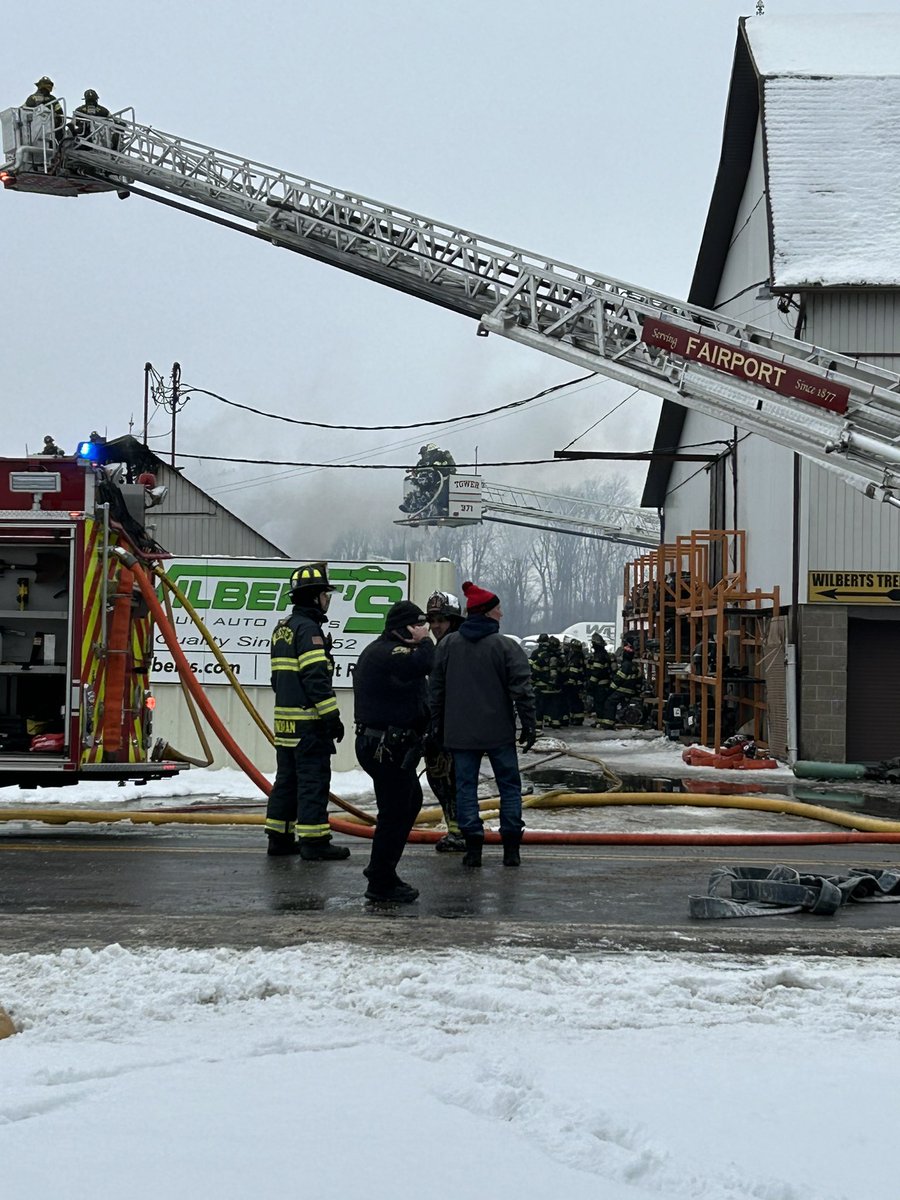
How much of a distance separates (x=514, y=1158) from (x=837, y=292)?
55.9ft

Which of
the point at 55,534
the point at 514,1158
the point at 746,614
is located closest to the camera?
the point at 514,1158

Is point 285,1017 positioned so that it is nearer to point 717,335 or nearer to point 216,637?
point 216,637

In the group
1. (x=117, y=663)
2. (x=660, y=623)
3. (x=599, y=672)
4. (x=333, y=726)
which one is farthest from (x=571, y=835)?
(x=599, y=672)

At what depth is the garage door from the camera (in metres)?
18.8

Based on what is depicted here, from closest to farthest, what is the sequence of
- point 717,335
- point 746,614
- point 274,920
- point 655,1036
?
point 655,1036 < point 274,920 < point 717,335 < point 746,614

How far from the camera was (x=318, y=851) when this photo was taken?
8875 mm

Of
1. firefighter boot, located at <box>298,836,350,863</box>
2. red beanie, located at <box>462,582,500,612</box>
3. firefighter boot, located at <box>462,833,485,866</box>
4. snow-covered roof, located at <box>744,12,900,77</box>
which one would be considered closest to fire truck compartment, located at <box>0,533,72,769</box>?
firefighter boot, located at <box>298,836,350,863</box>

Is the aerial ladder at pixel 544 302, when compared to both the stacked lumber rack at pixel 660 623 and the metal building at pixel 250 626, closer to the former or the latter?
the metal building at pixel 250 626

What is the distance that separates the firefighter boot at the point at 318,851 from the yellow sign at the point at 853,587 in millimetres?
11260

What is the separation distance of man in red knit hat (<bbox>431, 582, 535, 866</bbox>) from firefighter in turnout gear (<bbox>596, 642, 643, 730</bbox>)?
18809 millimetres

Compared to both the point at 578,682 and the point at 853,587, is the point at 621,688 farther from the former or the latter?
the point at 853,587

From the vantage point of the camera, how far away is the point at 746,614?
2038cm

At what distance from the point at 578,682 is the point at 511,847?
1930cm

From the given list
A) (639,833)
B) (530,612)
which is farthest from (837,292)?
(530,612)
